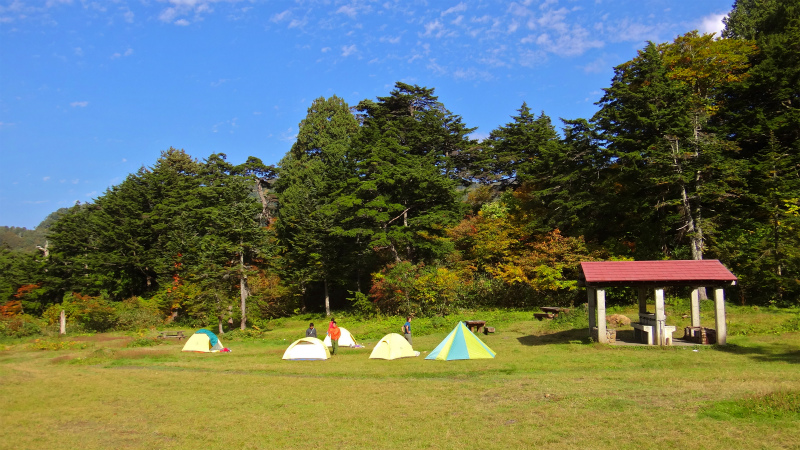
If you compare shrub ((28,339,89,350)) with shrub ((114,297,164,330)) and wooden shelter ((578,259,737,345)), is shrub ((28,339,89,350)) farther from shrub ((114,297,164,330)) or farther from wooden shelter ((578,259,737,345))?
wooden shelter ((578,259,737,345))

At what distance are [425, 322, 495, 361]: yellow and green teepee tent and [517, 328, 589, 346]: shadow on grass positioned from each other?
322 cm

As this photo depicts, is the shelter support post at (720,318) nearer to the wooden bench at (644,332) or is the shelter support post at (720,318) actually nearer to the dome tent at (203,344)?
the wooden bench at (644,332)

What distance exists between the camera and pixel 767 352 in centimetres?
1556

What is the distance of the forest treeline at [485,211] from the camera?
2777 cm

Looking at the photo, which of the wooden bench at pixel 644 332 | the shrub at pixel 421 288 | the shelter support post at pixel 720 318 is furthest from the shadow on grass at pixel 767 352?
the shrub at pixel 421 288

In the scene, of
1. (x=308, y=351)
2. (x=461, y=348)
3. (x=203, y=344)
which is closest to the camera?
(x=461, y=348)

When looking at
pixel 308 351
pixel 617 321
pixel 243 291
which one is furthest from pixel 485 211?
pixel 308 351

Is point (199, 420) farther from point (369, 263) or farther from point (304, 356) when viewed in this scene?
point (369, 263)

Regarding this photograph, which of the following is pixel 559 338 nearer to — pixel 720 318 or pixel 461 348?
pixel 461 348

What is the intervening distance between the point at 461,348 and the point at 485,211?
68.2 feet

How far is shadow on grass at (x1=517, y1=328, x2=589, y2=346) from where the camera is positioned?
2003 centimetres

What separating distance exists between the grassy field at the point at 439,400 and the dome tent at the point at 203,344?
3.24 m

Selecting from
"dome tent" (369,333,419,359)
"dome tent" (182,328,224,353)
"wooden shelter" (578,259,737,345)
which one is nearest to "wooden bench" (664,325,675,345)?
"wooden shelter" (578,259,737,345)

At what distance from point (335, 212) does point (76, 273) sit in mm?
31732
